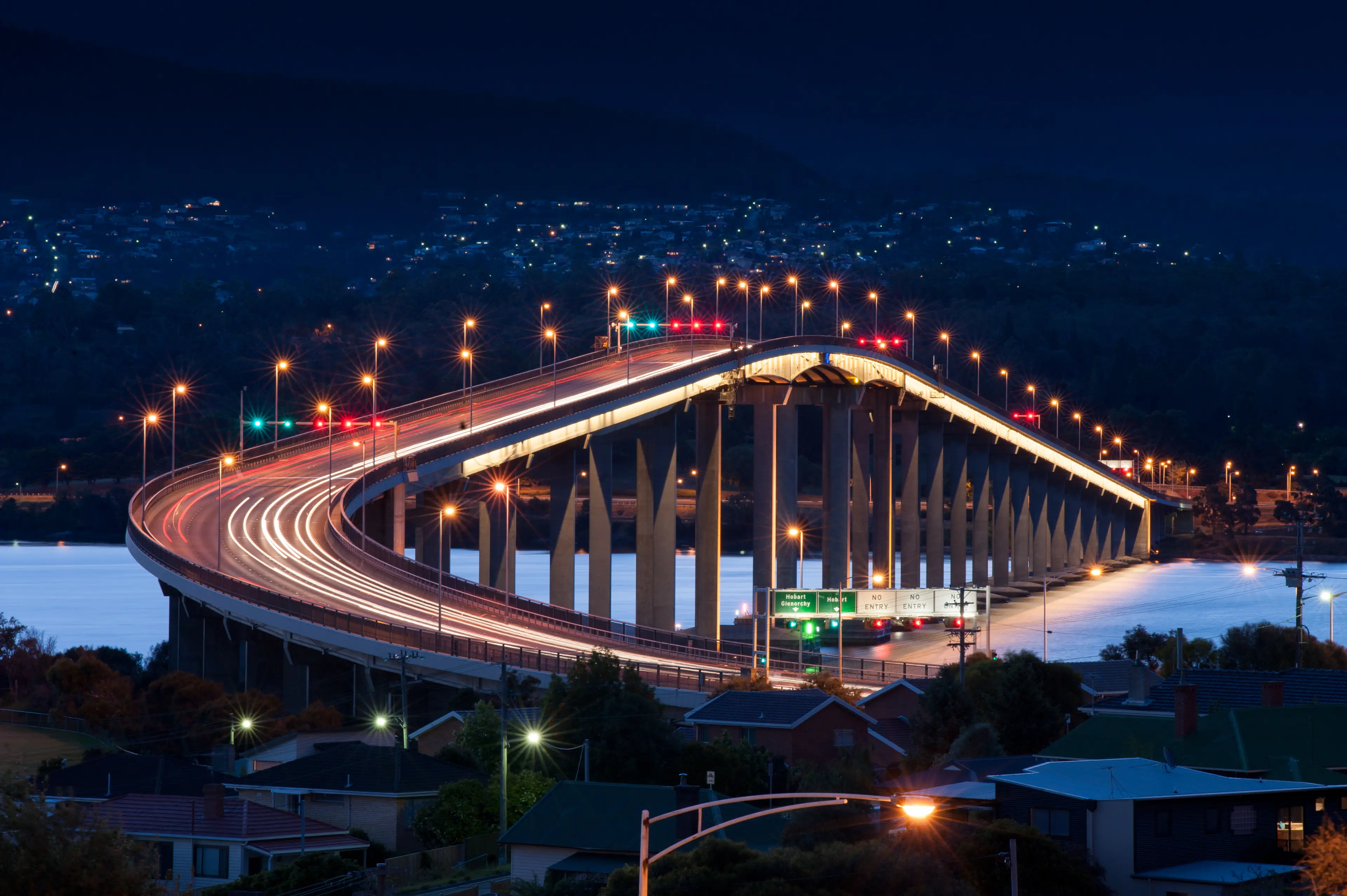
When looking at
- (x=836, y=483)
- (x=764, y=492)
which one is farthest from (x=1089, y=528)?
(x=764, y=492)

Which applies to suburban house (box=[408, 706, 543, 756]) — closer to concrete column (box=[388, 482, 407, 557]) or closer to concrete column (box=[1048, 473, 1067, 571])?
concrete column (box=[388, 482, 407, 557])

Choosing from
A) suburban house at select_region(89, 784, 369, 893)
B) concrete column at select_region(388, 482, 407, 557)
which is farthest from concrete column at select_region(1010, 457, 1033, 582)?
suburban house at select_region(89, 784, 369, 893)

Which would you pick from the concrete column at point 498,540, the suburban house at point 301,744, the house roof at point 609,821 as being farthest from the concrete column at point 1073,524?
the house roof at point 609,821

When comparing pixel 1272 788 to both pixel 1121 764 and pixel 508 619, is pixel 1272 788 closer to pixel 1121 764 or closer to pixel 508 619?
pixel 1121 764

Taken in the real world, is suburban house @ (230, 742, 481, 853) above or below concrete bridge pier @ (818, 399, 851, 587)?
below

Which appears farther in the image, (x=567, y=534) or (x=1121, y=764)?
(x=567, y=534)

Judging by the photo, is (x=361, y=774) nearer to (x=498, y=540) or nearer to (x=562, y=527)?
(x=498, y=540)

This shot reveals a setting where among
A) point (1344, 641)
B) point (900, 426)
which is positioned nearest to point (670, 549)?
point (900, 426)
